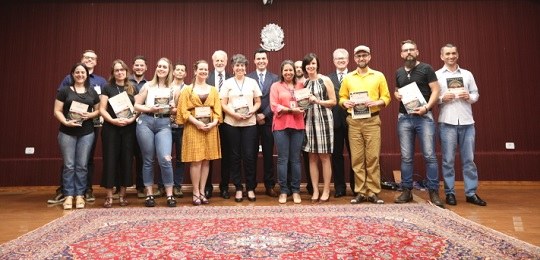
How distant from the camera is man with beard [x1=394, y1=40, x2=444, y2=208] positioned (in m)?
2.97

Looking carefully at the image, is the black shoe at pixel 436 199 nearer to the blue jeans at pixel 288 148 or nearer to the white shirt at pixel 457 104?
the white shirt at pixel 457 104

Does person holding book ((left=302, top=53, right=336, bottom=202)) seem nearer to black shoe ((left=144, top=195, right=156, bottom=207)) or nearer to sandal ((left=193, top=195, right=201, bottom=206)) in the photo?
sandal ((left=193, top=195, right=201, bottom=206))

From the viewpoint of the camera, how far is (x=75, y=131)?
3057mm

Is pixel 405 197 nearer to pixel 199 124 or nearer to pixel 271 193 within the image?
pixel 271 193

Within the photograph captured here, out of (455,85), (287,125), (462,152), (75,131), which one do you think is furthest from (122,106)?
(462,152)

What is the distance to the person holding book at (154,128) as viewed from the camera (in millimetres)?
2961

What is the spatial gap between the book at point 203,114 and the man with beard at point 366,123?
1214mm

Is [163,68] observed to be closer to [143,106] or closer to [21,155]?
[143,106]

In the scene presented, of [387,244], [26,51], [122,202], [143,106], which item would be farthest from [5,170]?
[387,244]

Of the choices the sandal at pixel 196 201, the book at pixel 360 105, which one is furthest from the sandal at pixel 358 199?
the sandal at pixel 196 201

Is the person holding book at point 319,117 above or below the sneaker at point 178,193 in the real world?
above

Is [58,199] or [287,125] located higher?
[287,125]

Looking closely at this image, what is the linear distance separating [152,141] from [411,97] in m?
2.31

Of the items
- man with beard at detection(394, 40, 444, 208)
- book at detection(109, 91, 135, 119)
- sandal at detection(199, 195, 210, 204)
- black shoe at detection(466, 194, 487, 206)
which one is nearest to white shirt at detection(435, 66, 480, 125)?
man with beard at detection(394, 40, 444, 208)
